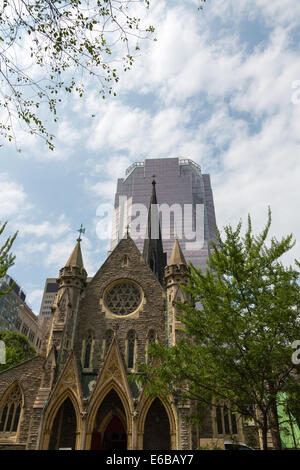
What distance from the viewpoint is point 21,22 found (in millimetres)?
6035

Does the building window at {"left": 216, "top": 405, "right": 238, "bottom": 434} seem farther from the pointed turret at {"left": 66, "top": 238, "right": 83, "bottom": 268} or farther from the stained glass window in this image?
the pointed turret at {"left": 66, "top": 238, "right": 83, "bottom": 268}

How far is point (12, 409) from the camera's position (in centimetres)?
1786

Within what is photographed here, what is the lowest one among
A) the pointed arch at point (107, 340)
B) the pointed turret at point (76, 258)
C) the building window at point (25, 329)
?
the pointed arch at point (107, 340)

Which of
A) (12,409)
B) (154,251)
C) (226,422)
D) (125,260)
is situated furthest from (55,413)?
(154,251)

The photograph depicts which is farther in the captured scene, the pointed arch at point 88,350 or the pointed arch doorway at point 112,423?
the pointed arch at point 88,350

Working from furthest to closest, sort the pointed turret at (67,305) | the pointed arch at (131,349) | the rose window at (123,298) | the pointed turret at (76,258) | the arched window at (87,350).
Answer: the pointed turret at (76,258) → the rose window at (123,298) → the arched window at (87,350) → the pointed arch at (131,349) → the pointed turret at (67,305)

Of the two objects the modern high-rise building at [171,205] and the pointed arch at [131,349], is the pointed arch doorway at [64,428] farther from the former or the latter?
the modern high-rise building at [171,205]

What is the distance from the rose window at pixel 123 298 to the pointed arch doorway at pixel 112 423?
4902mm

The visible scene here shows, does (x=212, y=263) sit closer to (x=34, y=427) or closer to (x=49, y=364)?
(x=49, y=364)

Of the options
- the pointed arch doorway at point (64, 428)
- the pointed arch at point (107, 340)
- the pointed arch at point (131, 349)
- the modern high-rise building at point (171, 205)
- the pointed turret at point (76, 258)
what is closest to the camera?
the pointed arch doorway at point (64, 428)

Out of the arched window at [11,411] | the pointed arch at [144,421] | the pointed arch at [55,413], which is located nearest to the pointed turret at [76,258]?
the arched window at [11,411]

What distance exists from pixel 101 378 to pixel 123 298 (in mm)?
5654

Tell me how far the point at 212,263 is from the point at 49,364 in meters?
11.2

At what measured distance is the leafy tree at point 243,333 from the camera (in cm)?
1031
